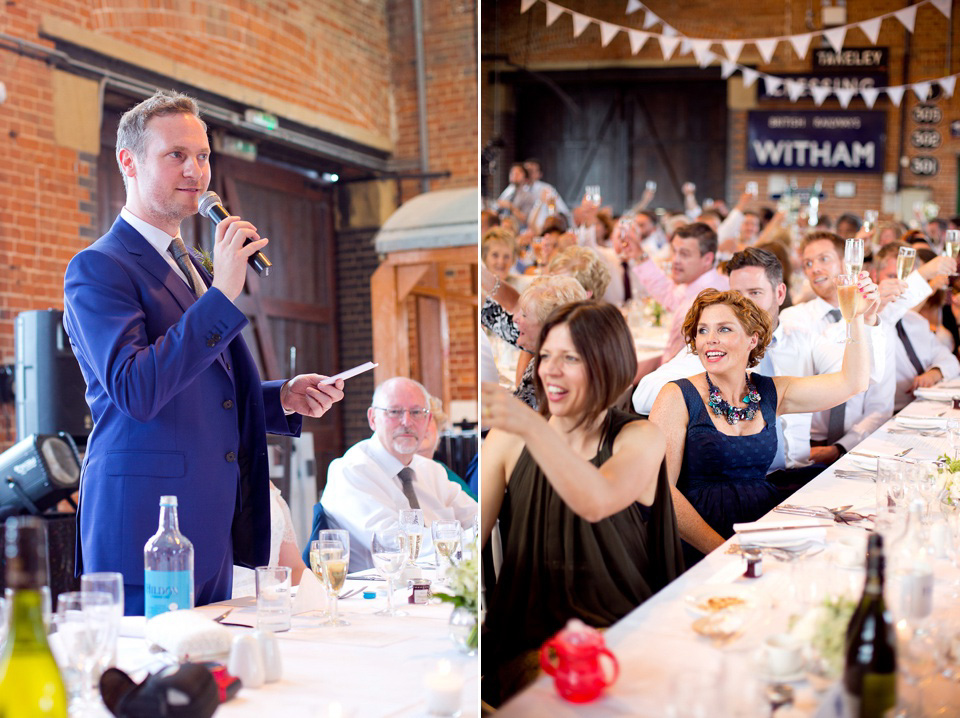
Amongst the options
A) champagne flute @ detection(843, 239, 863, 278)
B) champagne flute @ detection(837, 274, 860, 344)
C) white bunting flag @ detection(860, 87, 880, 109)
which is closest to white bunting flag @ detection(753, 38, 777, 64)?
white bunting flag @ detection(860, 87, 880, 109)

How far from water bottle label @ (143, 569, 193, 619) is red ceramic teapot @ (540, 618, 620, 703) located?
77 cm

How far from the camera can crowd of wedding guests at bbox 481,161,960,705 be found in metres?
1.53

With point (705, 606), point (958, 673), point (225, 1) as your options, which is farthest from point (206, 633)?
point (225, 1)

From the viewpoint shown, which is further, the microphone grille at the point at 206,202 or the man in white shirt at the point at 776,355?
the man in white shirt at the point at 776,355

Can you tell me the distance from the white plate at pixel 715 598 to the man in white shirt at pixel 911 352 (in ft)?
11.6

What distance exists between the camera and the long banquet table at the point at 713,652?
3.67ft

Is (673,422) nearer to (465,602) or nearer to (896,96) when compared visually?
(465,602)

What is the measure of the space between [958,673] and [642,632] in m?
0.45

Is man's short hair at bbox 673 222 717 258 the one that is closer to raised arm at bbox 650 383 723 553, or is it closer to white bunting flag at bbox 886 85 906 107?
raised arm at bbox 650 383 723 553

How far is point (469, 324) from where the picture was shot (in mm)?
7258

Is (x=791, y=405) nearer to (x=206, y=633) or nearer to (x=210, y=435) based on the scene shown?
(x=210, y=435)

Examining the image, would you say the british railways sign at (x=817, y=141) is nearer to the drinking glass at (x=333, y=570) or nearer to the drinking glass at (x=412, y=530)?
the drinking glass at (x=412, y=530)

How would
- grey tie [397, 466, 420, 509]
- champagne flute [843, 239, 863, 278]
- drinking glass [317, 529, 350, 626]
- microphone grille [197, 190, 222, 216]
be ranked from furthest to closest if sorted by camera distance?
grey tie [397, 466, 420, 509], champagne flute [843, 239, 863, 278], microphone grille [197, 190, 222, 216], drinking glass [317, 529, 350, 626]

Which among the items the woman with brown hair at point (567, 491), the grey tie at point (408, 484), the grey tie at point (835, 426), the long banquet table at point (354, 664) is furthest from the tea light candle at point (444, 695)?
the grey tie at point (835, 426)
